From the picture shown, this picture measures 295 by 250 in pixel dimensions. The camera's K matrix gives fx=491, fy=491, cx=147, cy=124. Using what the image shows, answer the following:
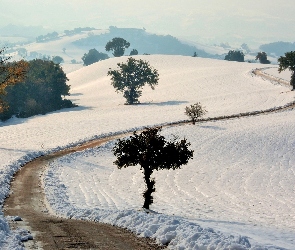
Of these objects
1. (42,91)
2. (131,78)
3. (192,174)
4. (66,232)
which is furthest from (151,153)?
(42,91)

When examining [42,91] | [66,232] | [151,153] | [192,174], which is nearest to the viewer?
[66,232]

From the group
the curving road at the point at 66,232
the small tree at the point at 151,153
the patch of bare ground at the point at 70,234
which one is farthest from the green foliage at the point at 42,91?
the patch of bare ground at the point at 70,234

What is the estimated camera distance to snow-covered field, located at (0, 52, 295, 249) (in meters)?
20.2

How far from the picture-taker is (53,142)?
6275cm

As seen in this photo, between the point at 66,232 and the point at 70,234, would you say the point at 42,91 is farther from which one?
the point at 70,234

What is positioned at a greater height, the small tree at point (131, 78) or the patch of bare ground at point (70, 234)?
the small tree at point (131, 78)

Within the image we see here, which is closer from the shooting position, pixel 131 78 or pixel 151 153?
pixel 151 153

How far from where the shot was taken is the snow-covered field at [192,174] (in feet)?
66.4

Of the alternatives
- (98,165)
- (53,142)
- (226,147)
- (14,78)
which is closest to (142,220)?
(14,78)

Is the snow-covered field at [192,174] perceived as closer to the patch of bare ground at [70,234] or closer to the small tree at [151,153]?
the patch of bare ground at [70,234]

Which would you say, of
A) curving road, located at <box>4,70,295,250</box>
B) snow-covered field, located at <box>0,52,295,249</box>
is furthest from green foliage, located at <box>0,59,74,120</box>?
curving road, located at <box>4,70,295,250</box>

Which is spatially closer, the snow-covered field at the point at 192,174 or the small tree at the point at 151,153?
the snow-covered field at the point at 192,174

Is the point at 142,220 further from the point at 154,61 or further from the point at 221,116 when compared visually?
the point at 154,61

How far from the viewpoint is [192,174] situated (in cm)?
4622
